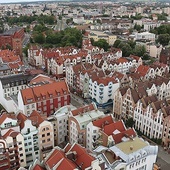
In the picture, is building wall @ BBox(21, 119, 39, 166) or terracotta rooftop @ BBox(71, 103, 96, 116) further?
terracotta rooftop @ BBox(71, 103, 96, 116)

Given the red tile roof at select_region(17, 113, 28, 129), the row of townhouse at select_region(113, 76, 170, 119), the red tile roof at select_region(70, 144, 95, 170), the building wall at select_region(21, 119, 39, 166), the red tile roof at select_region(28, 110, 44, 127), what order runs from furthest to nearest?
the row of townhouse at select_region(113, 76, 170, 119) < the red tile roof at select_region(28, 110, 44, 127) < the red tile roof at select_region(17, 113, 28, 129) < the building wall at select_region(21, 119, 39, 166) < the red tile roof at select_region(70, 144, 95, 170)

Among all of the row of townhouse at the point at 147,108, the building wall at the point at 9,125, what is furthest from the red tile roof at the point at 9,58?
the building wall at the point at 9,125

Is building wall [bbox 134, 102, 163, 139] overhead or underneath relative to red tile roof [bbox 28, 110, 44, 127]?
underneath

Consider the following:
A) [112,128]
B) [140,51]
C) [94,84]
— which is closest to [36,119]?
[112,128]

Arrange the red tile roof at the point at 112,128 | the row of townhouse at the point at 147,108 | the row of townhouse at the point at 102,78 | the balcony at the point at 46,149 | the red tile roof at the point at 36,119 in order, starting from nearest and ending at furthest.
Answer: the red tile roof at the point at 112,128 < the red tile roof at the point at 36,119 < the balcony at the point at 46,149 < the row of townhouse at the point at 147,108 < the row of townhouse at the point at 102,78

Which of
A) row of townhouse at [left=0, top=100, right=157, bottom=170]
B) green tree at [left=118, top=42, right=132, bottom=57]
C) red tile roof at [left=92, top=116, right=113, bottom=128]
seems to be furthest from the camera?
green tree at [left=118, top=42, right=132, bottom=57]

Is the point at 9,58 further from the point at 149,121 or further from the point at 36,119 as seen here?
the point at 149,121

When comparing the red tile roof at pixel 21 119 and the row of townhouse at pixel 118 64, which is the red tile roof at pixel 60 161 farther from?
the row of townhouse at pixel 118 64

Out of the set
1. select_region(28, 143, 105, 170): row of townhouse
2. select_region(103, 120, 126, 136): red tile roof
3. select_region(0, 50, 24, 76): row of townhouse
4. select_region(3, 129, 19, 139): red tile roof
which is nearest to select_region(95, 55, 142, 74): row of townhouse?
select_region(0, 50, 24, 76): row of townhouse

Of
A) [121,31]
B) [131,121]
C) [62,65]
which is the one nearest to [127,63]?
[62,65]

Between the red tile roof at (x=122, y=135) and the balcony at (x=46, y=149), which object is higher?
the red tile roof at (x=122, y=135)

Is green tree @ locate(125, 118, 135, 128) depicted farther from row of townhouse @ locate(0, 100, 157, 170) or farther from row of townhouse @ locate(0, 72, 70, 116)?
row of townhouse @ locate(0, 72, 70, 116)
